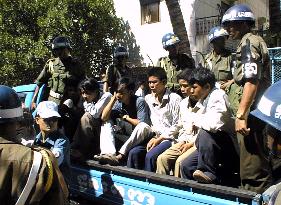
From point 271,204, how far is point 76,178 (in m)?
3.50

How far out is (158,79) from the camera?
15.3ft

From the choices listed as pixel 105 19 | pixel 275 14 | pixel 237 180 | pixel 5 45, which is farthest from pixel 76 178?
pixel 105 19

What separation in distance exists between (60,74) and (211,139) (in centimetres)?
296

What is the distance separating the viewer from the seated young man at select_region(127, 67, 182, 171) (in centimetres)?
439

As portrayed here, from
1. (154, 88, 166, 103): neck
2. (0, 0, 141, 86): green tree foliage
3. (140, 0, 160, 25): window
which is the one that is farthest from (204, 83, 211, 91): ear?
(140, 0, 160, 25): window

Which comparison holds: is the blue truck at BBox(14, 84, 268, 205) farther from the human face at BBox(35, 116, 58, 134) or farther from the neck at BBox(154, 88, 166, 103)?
the neck at BBox(154, 88, 166, 103)

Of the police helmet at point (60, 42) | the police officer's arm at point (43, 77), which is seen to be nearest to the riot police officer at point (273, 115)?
the police helmet at point (60, 42)

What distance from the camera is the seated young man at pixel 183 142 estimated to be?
13.1 ft

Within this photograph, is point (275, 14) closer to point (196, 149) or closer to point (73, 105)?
point (73, 105)

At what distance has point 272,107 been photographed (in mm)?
1705

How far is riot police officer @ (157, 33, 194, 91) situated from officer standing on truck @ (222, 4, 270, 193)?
1877 mm

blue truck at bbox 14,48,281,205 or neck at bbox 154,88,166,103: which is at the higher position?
neck at bbox 154,88,166,103

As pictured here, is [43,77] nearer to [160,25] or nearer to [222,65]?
[222,65]

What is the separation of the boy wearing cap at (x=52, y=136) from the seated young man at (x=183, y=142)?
94 cm
